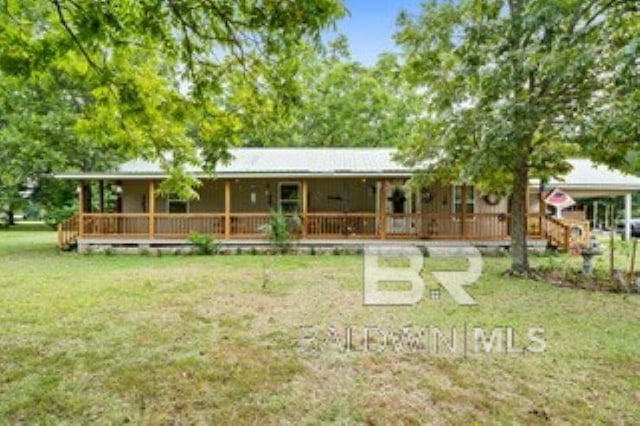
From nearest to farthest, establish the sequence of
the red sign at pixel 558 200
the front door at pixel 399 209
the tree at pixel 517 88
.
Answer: the tree at pixel 517 88, the red sign at pixel 558 200, the front door at pixel 399 209

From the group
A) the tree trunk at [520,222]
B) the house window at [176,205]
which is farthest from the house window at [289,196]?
the tree trunk at [520,222]

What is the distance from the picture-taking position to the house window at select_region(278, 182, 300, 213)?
1836 centimetres

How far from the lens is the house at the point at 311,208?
53.7ft

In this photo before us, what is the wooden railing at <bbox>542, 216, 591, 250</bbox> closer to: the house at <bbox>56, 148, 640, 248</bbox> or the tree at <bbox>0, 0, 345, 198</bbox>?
the house at <bbox>56, 148, 640, 248</bbox>

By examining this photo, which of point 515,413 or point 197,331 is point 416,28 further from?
point 515,413

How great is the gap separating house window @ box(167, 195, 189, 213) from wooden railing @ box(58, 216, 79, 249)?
3312mm

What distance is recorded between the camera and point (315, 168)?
55.5 feet

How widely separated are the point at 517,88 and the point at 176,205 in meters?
12.7

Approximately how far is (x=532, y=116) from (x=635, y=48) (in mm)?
5218

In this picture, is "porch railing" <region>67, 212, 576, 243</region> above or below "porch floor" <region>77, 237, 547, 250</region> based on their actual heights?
above

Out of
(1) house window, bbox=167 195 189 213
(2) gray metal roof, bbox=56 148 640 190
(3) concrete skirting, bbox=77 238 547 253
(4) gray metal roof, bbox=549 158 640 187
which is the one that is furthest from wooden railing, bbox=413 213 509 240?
(1) house window, bbox=167 195 189 213

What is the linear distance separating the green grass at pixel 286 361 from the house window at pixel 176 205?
8.55 m

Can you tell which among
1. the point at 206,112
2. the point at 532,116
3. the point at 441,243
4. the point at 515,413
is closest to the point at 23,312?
the point at 206,112

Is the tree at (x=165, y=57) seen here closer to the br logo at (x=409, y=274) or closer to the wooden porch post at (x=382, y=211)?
the br logo at (x=409, y=274)
